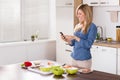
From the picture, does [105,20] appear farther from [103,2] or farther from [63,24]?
[63,24]

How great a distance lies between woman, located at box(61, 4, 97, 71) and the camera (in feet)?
10.7

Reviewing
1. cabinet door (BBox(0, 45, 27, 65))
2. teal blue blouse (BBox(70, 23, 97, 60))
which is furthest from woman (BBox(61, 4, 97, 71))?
cabinet door (BBox(0, 45, 27, 65))

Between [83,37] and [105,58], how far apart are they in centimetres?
145

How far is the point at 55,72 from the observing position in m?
2.58

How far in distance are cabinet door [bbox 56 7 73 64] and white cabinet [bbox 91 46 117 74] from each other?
823 millimetres

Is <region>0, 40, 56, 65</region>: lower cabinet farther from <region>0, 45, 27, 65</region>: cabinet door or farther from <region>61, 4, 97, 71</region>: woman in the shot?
<region>61, 4, 97, 71</region>: woman

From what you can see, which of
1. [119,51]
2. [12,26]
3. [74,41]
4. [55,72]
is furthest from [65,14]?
[55,72]

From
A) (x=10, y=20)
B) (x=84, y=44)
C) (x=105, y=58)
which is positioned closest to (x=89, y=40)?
(x=84, y=44)

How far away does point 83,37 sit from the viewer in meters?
3.33

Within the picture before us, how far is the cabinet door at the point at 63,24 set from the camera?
5.31 meters

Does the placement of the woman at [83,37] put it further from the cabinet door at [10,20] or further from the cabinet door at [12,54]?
the cabinet door at [10,20]

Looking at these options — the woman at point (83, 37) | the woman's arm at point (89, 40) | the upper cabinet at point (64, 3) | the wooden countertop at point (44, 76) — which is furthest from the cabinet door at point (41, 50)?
the wooden countertop at point (44, 76)

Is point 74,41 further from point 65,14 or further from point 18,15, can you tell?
point 18,15

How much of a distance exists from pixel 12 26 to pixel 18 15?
29 cm
